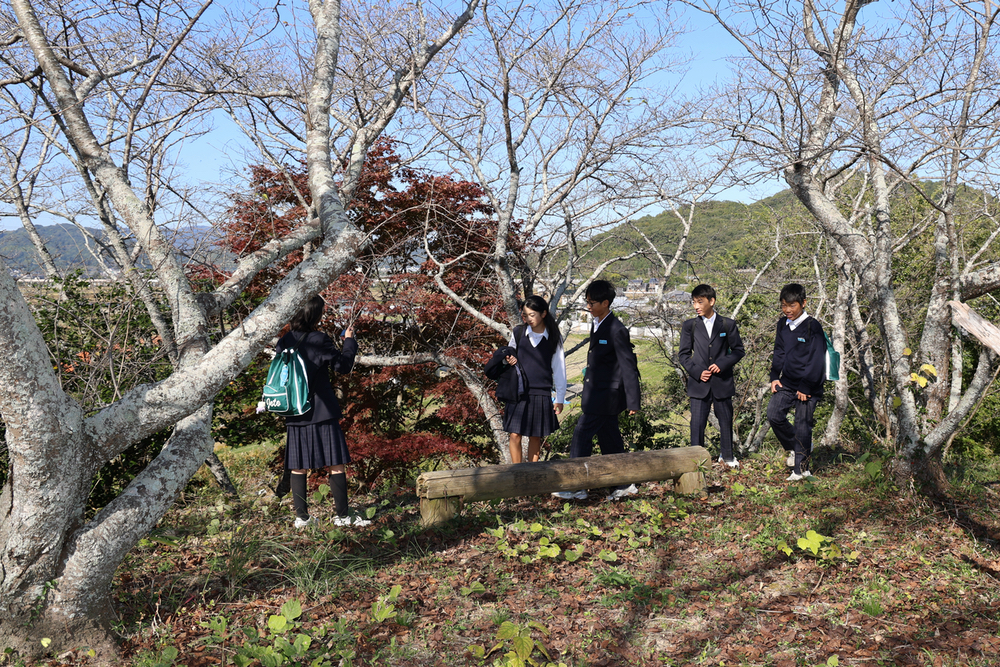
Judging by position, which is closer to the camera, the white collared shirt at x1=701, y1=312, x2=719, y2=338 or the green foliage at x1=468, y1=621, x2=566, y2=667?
the green foliage at x1=468, y1=621, x2=566, y2=667

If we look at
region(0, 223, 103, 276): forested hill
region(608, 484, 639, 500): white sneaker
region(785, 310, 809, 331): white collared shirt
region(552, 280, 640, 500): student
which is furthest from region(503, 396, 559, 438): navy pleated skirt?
region(0, 223, 103, 276): forested hill

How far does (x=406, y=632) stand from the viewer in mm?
3203

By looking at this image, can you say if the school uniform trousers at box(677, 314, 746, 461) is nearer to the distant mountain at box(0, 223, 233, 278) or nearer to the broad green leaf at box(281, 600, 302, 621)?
the broad green leaf at box(281, 600, 302, 621)

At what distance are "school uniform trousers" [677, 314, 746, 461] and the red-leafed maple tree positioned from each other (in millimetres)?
2076

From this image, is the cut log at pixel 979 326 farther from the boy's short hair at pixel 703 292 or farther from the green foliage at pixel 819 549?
the boy's short hair at pixel 703 292

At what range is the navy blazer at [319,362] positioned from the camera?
14.2 feet

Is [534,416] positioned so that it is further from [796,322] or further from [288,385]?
[796,322]

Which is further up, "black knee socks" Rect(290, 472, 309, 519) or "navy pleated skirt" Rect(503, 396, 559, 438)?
"navy pleated skirt" Rect(503, 396, 559, 438)

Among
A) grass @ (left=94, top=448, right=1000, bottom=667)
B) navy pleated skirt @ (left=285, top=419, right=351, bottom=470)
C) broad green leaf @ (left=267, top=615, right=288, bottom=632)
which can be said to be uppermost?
navy pleated skirt @ (left=285, top=419, right=351, bottom=470)

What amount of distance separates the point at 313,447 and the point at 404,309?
6.79ft

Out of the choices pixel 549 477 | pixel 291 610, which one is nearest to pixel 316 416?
pixel 291 610

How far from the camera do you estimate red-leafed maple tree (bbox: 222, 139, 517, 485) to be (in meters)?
6.25

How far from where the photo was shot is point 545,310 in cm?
502

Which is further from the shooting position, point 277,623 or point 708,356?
point 708,356
